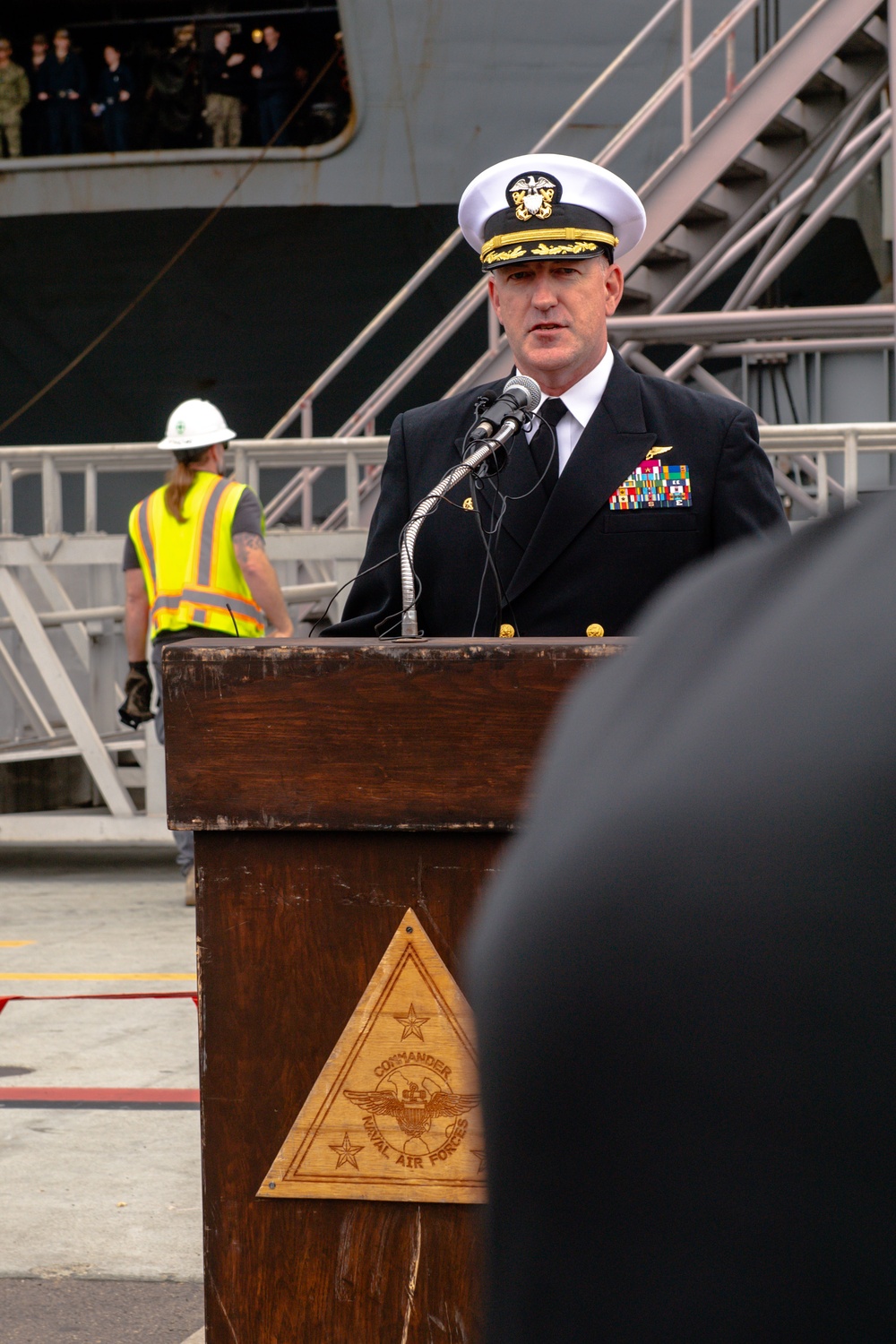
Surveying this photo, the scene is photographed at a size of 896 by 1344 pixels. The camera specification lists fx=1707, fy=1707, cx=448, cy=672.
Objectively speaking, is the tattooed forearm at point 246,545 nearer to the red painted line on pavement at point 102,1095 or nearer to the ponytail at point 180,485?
the ponytail at point 180,485

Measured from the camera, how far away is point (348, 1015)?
177 cm

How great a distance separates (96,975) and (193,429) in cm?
206

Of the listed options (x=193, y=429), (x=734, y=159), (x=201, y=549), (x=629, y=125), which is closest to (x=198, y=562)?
(x=201, y=549)

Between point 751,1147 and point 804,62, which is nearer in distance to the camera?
point 751,1147

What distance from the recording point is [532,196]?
2.55m

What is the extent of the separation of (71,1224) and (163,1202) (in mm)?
198

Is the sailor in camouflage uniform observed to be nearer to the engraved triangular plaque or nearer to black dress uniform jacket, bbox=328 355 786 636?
black dress uniform jacket, bbox=328 355 786 636

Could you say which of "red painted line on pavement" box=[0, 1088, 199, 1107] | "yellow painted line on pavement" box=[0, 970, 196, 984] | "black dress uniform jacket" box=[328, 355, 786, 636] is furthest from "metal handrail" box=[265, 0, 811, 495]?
"black dress uniform jacket" box=[328, 355, 786, 636]

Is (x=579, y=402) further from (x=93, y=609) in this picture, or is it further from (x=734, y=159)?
(x=734, y=159)

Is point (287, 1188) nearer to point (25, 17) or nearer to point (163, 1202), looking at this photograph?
point (163, 1202)

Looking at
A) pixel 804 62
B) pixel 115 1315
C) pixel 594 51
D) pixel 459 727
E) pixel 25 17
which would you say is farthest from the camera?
pixel 25 17

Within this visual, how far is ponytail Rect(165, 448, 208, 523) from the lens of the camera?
20.8 ft

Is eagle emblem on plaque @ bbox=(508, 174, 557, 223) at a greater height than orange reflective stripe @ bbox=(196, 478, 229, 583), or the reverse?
orange reflective stripe @ bbox=(196, 478, 229, 583)

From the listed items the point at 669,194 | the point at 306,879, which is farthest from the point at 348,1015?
the point at 669,194
